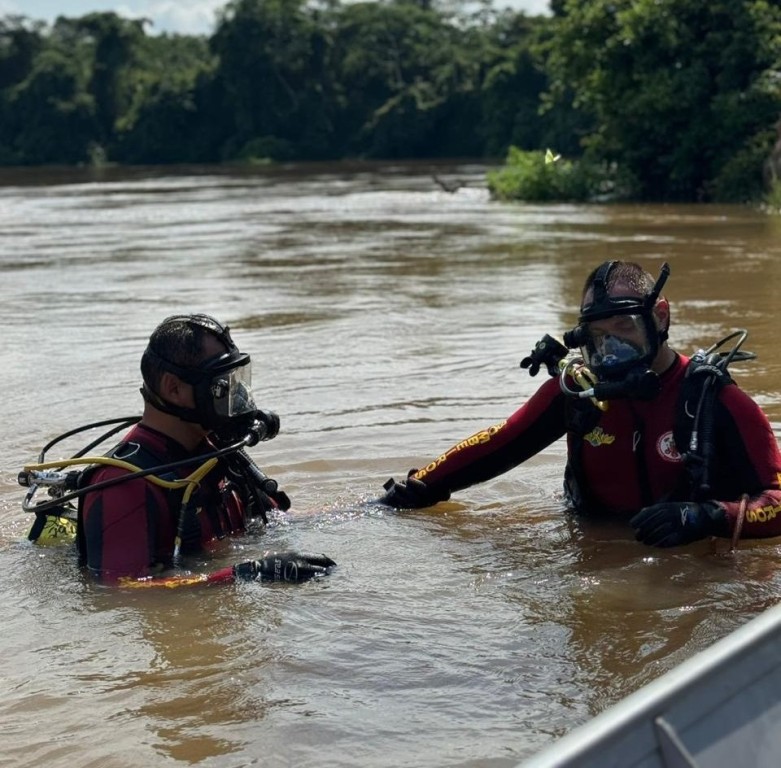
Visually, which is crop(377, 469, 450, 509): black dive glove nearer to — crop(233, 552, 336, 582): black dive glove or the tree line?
crop(233, 552, 336, 582): black dive glove

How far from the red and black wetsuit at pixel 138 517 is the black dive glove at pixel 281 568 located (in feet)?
0.68

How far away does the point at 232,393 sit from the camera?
4.14 meters

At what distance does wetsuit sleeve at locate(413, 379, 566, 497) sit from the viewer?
15.1 feet

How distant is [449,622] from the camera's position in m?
3.89

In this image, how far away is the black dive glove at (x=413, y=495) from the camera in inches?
195

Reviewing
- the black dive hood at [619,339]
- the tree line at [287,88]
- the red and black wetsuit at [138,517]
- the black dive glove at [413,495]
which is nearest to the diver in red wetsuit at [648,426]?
the black dive hood at [619,339]

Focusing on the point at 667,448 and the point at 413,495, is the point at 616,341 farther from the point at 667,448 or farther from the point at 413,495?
the point at 413,495

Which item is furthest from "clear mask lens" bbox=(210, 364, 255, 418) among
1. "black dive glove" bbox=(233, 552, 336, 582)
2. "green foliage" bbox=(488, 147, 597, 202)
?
"green foliage" bbox=(488, 147, 597, 202)

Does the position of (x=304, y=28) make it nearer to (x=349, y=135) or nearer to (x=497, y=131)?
(x=349, y=135)

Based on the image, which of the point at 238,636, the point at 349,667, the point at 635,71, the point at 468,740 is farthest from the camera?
the point at 635,71

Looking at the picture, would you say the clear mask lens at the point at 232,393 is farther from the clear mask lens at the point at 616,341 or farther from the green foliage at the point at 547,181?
the green foliage at the point at 547,181

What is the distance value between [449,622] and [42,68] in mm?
72583

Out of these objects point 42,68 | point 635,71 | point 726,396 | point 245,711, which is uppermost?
point 42,68

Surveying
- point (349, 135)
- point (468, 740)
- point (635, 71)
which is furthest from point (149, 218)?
point (349, 135)
